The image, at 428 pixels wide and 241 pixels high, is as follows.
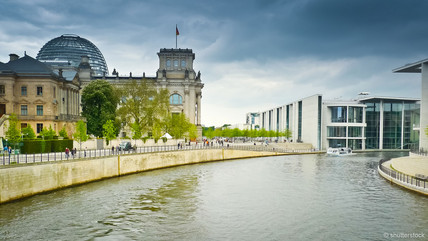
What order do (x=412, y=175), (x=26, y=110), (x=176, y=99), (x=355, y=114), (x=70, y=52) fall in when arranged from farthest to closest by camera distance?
(x=70, y=52) < (x=176, y=99) < (x=355, y=114) < (x=26, y=110) < (x=412, y=175)

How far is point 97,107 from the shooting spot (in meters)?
73.5

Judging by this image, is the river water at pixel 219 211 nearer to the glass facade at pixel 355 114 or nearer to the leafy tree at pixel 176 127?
the leafy tree at pixel 176 127

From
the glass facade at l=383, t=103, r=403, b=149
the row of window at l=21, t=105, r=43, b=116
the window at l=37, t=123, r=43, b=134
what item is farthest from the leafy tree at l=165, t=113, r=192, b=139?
the glass facade at l=383, t=103, r=403, b=149

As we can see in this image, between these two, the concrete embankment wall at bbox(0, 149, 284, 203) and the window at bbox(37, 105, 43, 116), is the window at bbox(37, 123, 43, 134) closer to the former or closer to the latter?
the window at bbox(37, 105, 43, 116)

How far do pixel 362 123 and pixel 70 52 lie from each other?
112 metres

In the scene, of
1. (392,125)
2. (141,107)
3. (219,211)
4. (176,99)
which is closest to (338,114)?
(392,125)

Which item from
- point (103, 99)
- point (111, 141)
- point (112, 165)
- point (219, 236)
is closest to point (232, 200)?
point (219, 236)

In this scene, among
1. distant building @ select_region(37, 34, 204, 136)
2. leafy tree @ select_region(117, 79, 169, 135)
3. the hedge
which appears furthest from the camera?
distant building @ select_region(37, 34, 204, 136)

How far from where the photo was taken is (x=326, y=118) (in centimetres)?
10194

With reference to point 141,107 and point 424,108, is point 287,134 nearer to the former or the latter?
point 141,107

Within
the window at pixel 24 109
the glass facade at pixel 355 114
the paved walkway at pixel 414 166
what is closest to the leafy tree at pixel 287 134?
the glass facade at pixel 355 114

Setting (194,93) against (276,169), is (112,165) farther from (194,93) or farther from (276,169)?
(194,93)

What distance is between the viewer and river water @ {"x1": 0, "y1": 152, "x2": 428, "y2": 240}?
23.0 meters

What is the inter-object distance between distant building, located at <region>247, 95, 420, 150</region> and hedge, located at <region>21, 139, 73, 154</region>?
245 ft
